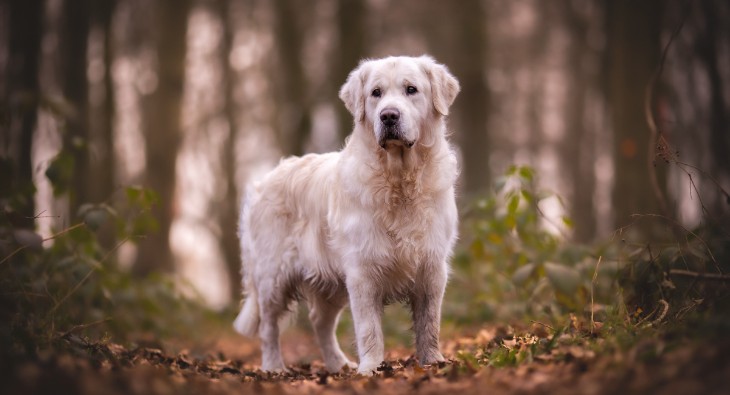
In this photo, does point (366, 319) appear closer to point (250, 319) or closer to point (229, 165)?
point (250, 319)

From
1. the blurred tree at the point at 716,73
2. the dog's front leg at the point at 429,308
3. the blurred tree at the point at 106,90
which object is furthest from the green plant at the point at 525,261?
the blurred tree at the point at 106,90

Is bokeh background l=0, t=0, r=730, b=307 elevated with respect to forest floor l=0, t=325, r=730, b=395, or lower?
elevated

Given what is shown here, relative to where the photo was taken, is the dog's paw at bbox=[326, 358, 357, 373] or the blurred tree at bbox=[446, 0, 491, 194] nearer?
the dog's paw at bbox=[326, 358, 357, 373]

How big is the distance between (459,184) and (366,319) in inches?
55.7

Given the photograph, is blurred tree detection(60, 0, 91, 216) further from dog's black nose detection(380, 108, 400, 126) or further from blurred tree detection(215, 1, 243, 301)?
dog's black nose detection(380, 108, 400, 126)

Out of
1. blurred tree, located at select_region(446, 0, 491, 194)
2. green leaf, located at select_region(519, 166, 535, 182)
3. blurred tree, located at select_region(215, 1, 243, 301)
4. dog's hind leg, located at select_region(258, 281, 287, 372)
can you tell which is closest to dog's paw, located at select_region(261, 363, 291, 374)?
dog's hind leg, located at select_region(258, 281, 287, 372)

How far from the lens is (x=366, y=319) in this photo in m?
4.78

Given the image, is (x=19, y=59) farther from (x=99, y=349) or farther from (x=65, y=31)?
(x=99, y=349)

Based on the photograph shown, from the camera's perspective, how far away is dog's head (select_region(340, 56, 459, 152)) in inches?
183

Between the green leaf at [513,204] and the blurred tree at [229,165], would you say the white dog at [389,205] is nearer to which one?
the green leaf at [513,204]

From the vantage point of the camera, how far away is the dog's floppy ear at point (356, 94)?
5039 millimetres

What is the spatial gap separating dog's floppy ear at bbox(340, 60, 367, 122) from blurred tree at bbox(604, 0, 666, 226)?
4661 millimetres

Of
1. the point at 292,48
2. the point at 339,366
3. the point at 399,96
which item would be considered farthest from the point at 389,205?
the point at 292,48

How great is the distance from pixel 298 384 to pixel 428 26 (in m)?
12.4
